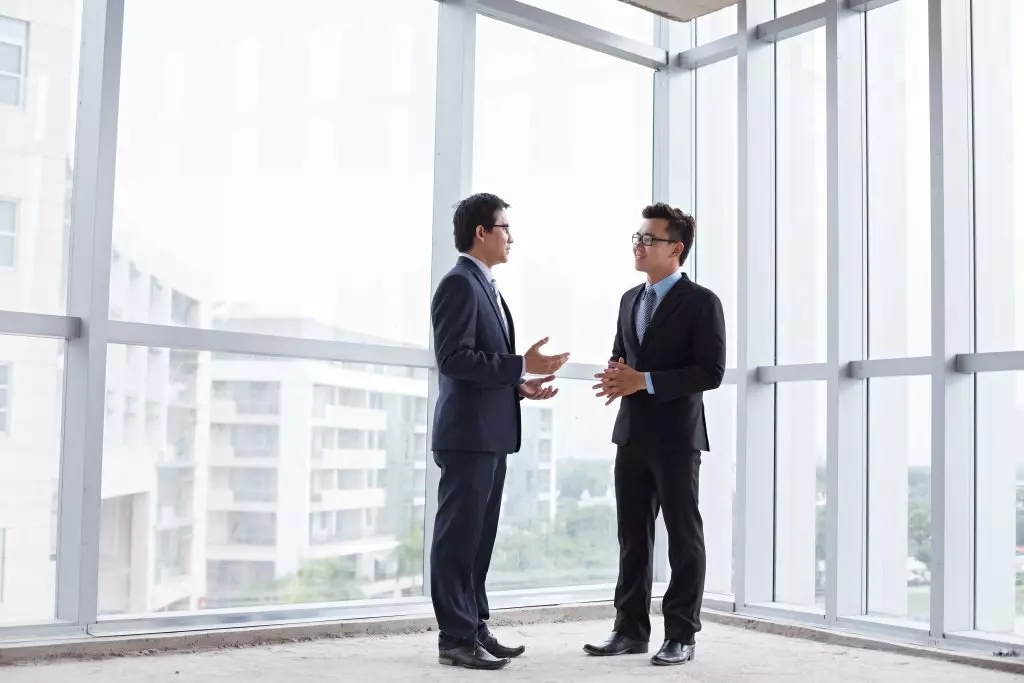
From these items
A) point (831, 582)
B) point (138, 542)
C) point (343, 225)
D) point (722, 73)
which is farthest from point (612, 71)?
point (138, 542)

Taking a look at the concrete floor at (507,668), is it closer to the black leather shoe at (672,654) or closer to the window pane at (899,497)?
the black leather shoe at (672,654)

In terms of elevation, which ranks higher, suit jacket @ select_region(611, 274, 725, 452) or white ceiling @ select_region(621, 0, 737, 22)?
white ceiling @ select_region(621, 0, 737, 22)

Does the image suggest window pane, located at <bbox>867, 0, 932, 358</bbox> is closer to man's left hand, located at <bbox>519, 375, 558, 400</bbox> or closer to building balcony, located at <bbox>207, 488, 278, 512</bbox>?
man's left hand, located at <bbox>519, 375, 558, 400</bbox>

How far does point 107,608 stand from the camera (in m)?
3.99

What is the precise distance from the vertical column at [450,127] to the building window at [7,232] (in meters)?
1.80

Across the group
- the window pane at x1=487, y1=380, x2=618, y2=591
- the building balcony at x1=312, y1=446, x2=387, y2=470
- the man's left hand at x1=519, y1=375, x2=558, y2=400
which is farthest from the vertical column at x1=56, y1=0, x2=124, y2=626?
the window pane at x1=487, y1=380, x2=618, y2=591

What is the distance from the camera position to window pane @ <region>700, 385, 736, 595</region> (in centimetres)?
557

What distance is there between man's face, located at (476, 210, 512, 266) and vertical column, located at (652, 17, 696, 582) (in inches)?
82.7

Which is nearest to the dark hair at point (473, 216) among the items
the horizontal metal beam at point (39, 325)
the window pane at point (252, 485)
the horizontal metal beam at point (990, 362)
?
the window pane at point (252, 485)

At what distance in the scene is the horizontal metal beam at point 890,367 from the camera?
4580 millimetres

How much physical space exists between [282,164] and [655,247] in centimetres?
165

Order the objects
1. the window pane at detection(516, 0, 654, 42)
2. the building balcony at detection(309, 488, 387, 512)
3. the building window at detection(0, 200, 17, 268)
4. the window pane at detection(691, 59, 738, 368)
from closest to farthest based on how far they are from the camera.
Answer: the building window at detection(0, 200, 17, 268) → the building balcony at detection(309, 488, 387, 512) → the window pane at detection(516, 0, 654, 42) → the window pane at detection(691, 59, 738, 368)

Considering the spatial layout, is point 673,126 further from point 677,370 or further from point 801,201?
point 677,370

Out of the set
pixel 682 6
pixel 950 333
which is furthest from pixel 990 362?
pixel 682 6
